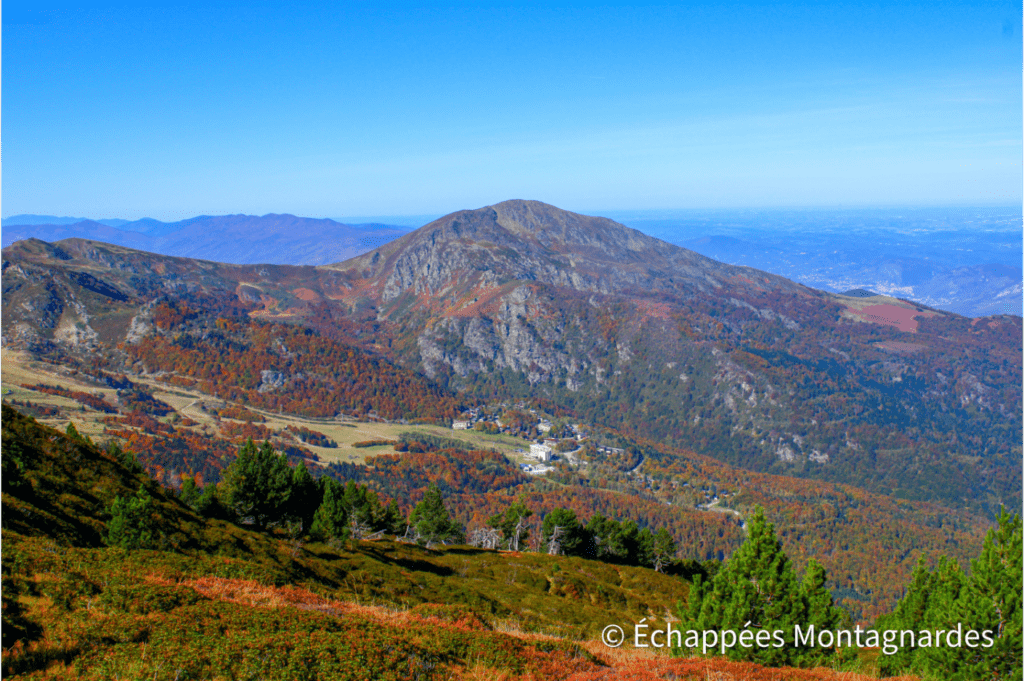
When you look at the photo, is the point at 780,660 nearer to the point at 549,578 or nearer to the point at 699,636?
the point at 699,636

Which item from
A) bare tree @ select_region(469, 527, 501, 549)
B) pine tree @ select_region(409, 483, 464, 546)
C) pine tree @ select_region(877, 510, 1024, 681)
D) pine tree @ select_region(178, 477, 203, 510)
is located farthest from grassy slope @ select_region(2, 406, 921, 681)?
bare tree @ select_region(469, 527, 501, 549)

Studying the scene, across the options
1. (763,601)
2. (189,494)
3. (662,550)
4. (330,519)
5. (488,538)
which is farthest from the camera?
(488,538)

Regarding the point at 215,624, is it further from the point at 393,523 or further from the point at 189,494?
the point at 393,523

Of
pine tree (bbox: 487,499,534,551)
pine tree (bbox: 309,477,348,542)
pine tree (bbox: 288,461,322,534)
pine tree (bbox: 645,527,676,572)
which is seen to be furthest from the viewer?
pine tree (bbox: 487,499,534,551)

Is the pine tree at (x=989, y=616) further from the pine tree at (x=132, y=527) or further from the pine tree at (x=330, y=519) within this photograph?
the pine tree at (x=330, y=519)

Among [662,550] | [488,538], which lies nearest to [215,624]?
[662,550]

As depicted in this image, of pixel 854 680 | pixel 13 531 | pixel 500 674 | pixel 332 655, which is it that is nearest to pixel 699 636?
pixel 854 680

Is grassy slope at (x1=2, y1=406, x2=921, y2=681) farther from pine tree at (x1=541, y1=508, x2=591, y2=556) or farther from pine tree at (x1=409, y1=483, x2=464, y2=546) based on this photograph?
pine tree at (x1=541, y1=508, x2=591, y2=556)

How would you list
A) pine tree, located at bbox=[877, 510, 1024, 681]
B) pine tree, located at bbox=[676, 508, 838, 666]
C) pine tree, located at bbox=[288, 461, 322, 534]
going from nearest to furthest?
pine tree, located at bbox=[877, 510, 1024, 681] → pine tree, located at bbox=[676, 508, 838, 666] → pine tree, located at bbox=[288, 461, 322, 534]

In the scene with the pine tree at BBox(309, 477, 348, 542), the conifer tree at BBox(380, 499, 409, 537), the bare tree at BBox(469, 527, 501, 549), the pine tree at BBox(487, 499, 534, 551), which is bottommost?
the bare tree at BBox(469, 527, 501, 549)
